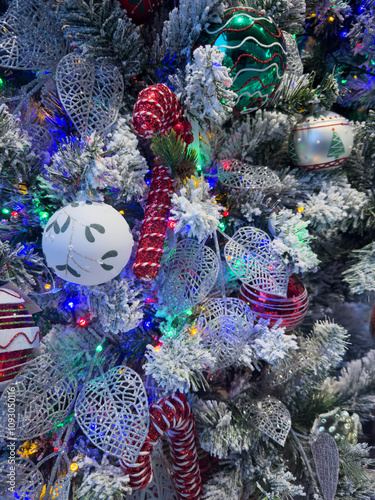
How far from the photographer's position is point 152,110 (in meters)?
0.48

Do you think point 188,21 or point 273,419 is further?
point 273,419

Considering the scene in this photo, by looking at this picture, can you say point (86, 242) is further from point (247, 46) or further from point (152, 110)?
point (247, 46)

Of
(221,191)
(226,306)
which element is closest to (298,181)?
(221,191)

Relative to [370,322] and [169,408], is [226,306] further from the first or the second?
[370,322]

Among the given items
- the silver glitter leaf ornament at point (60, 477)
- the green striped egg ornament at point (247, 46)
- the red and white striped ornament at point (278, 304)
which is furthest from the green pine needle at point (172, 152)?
the silver glitter leaf ornament at point (60, 477)

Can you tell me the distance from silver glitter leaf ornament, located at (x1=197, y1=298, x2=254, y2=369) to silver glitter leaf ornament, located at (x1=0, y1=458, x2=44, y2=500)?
1.03ft

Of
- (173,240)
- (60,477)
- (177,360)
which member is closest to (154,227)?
(173,240)

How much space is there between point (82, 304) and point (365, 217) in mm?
516

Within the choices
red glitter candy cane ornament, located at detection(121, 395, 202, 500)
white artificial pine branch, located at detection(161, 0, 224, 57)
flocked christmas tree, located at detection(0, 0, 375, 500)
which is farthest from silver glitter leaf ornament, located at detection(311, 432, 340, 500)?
white artificial pine branch, located at detection(161, 0, 224, 57)

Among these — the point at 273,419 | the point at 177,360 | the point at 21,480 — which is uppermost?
the point at 177,360

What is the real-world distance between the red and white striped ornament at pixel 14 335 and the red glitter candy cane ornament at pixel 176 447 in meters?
0.20

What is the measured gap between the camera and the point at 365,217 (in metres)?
0.70

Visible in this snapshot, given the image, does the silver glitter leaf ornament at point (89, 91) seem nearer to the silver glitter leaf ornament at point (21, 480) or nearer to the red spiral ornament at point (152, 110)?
the red spiral ornament at point (152, 110)

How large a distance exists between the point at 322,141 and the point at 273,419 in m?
0.46
